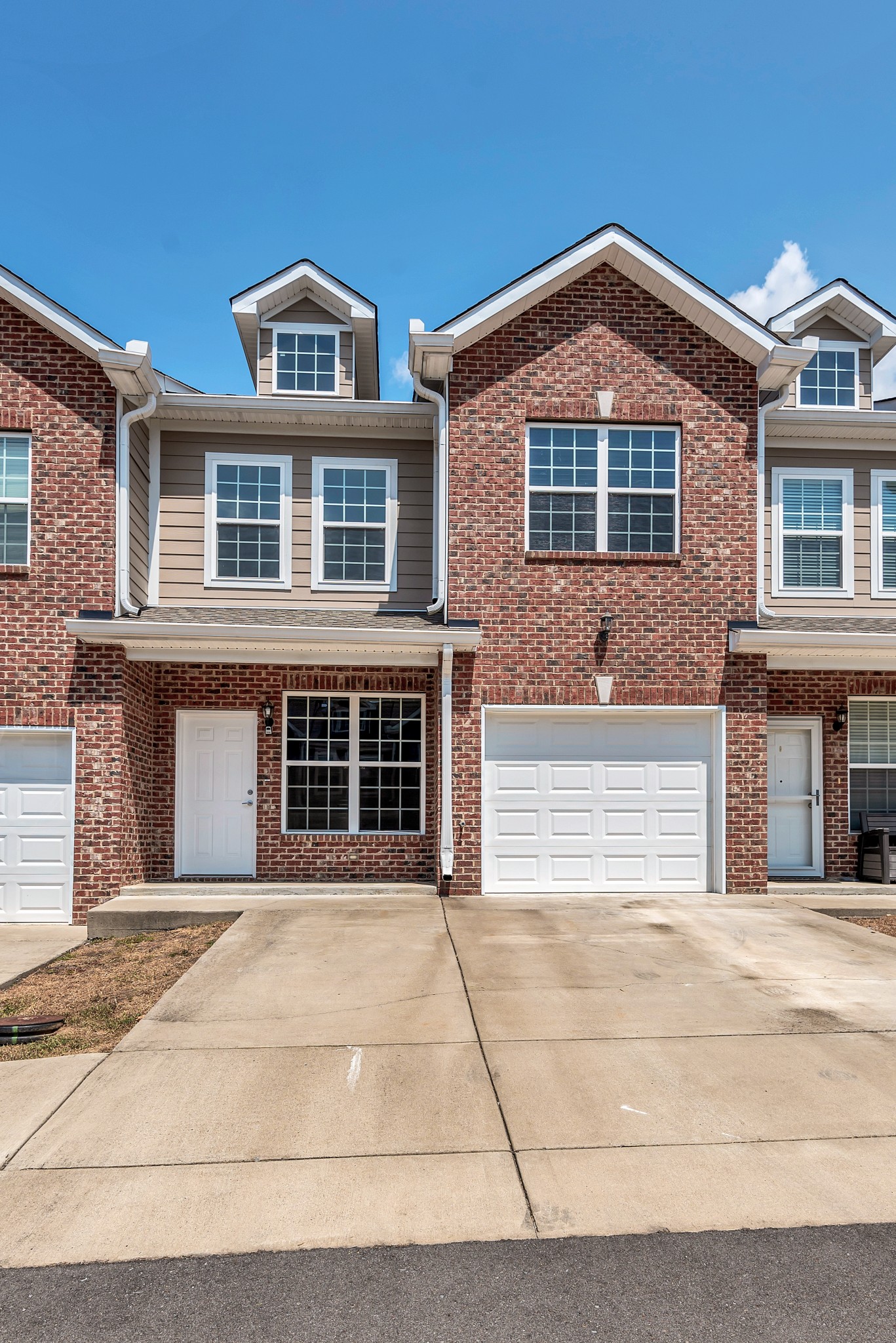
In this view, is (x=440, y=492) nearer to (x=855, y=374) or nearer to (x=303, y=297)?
(x=303, y=297)

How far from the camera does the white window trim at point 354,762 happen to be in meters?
11.3

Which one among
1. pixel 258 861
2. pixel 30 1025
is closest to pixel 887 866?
pixel 258 861

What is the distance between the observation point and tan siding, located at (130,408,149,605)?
1072cm

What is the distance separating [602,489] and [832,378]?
4.54 m

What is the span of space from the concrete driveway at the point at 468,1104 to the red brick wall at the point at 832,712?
3.86 meters

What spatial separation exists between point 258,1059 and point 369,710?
20.7 ft

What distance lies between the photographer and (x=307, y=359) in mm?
12359

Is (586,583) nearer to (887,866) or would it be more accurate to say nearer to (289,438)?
(289,438)

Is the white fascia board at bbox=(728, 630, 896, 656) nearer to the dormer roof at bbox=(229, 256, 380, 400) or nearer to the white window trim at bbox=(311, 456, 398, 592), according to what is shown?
the white window trim at bbox=(311, 456, 398, 592)

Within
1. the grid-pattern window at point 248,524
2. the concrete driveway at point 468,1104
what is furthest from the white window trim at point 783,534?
the grid-pattern window at point 248,524

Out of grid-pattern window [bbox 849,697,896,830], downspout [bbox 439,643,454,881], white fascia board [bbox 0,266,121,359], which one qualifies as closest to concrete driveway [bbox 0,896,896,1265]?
downspout [bbox 439,643,454,881]

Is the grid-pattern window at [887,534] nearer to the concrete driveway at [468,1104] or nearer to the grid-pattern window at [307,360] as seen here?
the concrete driveway at [468,1104]

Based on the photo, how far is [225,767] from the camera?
444 inches

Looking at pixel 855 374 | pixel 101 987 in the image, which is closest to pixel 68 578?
pixel 101 987
